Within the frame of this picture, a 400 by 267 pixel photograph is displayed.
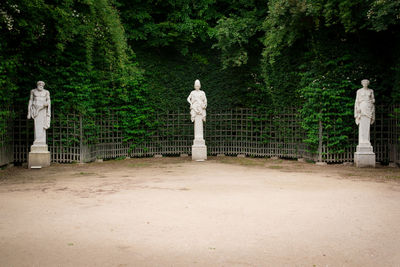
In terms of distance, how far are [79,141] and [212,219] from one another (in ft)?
29.3

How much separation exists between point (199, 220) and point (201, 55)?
12.7m

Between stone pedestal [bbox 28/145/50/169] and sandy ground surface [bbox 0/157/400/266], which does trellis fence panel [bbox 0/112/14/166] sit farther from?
sandy ground surface [bbox 0/157/400/266]

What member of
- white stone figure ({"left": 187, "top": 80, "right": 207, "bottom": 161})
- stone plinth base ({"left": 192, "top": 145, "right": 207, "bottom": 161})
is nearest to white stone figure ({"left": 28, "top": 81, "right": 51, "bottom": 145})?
white stone figure ({"left": 187, "top": 80, "right": 207, "bottom": 161})

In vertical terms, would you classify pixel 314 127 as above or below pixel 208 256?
above

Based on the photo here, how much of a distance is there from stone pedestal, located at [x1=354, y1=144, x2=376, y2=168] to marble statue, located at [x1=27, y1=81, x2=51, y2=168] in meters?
9.76

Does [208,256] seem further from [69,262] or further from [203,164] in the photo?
[203,164]

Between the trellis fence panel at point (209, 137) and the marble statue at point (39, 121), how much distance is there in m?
0.82

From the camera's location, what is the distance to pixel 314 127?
A: 13836 millimetres

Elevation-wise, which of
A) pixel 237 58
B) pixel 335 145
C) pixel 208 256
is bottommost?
pixel 208 256

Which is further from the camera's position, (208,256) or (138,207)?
(138,207)

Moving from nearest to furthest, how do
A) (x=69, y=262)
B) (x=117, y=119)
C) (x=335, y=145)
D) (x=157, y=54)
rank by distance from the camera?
(x=69, y=262) → (x=335, y=145) → (x=117, y=119) → (x=157, y=54)

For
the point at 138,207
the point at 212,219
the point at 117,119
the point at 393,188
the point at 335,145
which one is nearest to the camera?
the point at 212,219

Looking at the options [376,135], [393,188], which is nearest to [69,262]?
[393,188]

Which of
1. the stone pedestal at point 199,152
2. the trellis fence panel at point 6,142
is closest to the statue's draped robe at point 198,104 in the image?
the stone pedestal at point 199,152
